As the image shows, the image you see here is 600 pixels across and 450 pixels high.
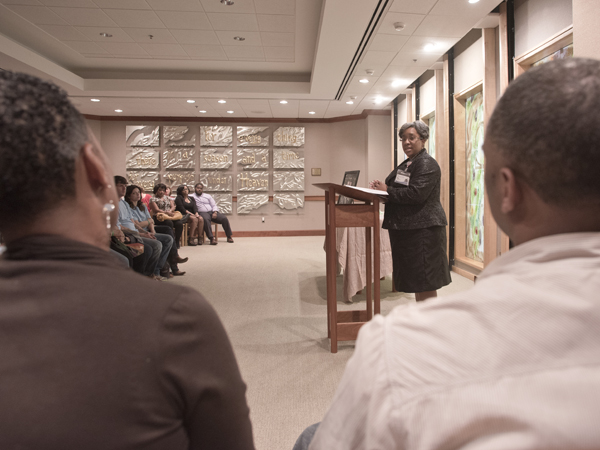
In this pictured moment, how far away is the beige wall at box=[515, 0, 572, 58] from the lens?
318 cm

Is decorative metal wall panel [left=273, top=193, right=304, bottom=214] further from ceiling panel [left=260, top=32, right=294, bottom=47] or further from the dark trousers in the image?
ceiling panel [left=260, top=32, right=294, bottom=47]

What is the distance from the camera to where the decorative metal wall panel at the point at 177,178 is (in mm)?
9414

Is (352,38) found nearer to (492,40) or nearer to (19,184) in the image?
(492,40)

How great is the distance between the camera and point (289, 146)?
956 centimetres

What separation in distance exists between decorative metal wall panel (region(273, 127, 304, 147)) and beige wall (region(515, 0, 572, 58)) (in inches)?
239

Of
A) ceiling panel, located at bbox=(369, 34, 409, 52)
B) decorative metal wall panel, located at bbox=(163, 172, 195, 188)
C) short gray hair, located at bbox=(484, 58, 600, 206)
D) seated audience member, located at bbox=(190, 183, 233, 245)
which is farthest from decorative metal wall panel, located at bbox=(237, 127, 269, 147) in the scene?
short gray hair, located at bbox=(484, 58, 600, 206)

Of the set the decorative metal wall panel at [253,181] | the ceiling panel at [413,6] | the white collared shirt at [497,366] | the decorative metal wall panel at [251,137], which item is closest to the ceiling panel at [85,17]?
the ceiling panel at [413,6]

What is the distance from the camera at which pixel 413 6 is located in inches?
144

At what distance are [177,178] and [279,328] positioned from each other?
7.40 m

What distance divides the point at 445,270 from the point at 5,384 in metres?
2.47

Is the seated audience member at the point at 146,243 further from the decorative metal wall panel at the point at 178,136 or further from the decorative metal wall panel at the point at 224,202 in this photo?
the decorative metal wall panel at the point at 178,136

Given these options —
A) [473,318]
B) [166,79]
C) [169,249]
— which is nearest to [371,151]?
[166,79]

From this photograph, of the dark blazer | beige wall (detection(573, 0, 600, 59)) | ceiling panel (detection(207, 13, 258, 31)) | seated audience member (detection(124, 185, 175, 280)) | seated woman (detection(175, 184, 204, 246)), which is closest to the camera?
beige wall (detection(573, 0, 600, 59))

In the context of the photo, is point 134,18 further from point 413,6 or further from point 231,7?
point 413,6
